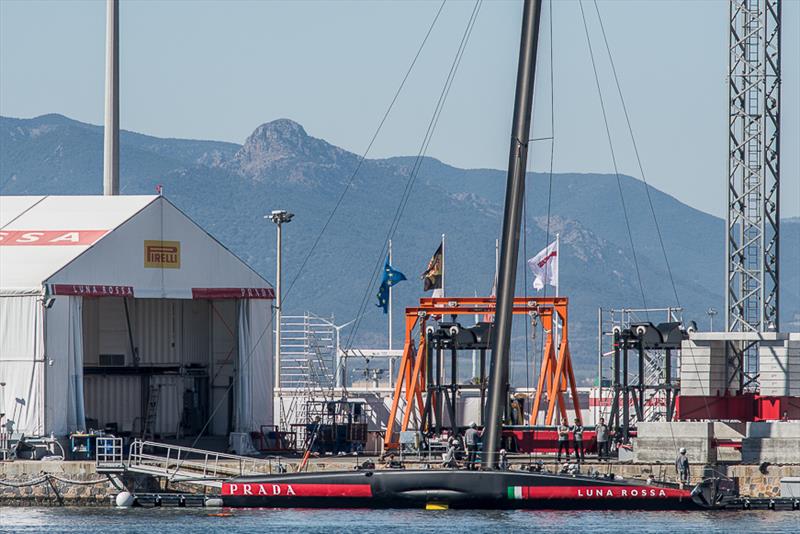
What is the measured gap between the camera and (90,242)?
192ft

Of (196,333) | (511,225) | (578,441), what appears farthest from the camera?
(196,333)

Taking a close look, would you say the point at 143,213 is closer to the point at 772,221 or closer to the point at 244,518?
the point at 244,518

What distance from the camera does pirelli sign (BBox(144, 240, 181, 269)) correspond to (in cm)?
5984

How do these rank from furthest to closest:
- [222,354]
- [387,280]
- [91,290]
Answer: [387,280] < [222,354] < [91,290]

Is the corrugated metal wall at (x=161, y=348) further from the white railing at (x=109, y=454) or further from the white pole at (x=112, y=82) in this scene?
the white railing at (x=109, y=454)

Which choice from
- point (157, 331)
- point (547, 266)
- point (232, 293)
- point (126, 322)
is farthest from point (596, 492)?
point (547, 266)

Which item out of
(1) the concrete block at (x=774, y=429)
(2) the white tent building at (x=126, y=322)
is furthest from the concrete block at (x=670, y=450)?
(2) the white tent building at (x=126, y=322)

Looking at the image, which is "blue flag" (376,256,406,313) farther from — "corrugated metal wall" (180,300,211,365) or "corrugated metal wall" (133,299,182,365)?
"corrugated metal wall" (133,299,182,365)

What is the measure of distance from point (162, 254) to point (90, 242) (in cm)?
279

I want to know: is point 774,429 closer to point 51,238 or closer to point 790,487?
point 790,487

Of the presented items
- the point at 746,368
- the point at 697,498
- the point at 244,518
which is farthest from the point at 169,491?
the point at 746,368

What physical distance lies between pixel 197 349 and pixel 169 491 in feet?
39.0

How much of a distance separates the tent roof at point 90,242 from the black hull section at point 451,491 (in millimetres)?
11430

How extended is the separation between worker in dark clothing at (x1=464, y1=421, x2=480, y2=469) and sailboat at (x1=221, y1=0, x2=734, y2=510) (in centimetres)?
61
